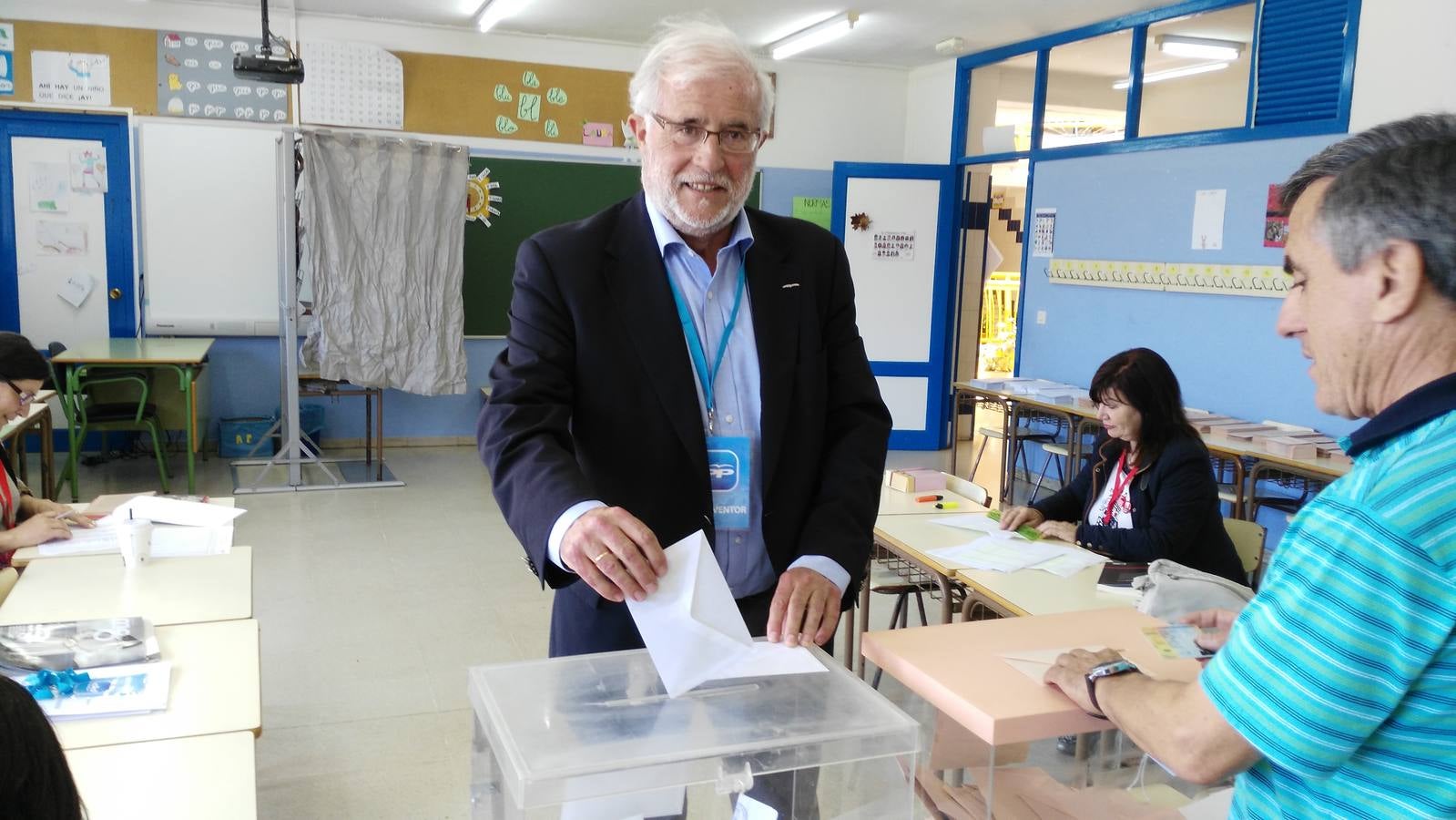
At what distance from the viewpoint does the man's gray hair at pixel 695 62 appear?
4.44ft

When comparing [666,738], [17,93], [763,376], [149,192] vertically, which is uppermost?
[17,93]

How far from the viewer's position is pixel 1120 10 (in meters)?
6.57

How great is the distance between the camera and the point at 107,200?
280 inches

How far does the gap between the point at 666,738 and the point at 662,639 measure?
116 mm

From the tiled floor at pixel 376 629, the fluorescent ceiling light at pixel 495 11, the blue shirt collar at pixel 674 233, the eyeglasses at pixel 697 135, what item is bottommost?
the tiled floor at pixel 376 629

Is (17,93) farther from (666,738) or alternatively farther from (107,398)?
(666,738)

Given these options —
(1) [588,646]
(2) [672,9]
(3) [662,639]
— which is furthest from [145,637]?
(2) [672,9]

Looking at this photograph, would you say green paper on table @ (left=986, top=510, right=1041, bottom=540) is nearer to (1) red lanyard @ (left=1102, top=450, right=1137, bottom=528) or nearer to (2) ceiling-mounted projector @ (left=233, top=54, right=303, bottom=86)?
(1) red lanyard @ (left=1102, top=450, right=1137, bottom=528)

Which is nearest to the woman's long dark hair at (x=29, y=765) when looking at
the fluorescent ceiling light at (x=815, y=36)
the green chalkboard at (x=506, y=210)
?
the fluorescent ceiling light at (x=815, y=36)

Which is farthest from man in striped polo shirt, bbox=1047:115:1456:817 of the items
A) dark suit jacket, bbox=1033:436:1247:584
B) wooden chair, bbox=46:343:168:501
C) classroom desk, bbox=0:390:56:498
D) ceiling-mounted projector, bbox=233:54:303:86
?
wooden chair, bbox=46:343:168:501

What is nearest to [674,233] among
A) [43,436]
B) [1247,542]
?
[1247,542]

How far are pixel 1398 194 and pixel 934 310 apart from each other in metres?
7.59

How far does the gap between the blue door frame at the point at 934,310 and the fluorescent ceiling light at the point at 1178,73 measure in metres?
1.76

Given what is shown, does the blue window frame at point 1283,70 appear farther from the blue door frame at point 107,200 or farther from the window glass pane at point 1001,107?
the blue door frame at point 107,200
